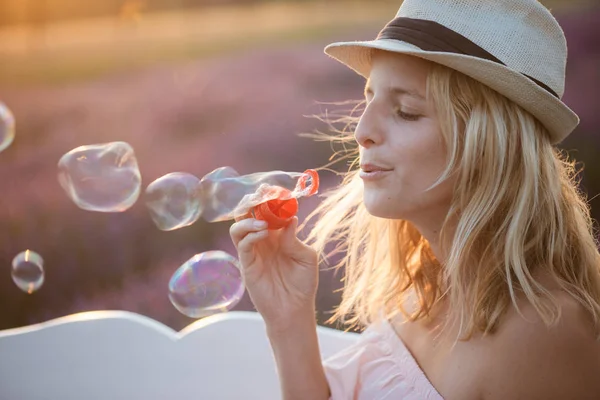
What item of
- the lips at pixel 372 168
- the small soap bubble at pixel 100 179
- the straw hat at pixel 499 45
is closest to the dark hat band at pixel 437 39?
the straw hat at pixel 499 45

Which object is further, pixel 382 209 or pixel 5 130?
pixel 5 130

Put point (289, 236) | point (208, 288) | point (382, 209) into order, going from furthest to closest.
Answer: point (208, 288) → point (289, 236) → point (382, 209)

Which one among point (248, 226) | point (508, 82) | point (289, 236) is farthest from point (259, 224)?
point (508, 82)

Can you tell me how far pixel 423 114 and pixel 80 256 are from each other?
8.47 ft

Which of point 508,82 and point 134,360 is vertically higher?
point 508,82

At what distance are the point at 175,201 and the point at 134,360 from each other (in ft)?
2.07

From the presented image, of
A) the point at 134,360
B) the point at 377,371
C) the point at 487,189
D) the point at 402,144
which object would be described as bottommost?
the point at 134,360

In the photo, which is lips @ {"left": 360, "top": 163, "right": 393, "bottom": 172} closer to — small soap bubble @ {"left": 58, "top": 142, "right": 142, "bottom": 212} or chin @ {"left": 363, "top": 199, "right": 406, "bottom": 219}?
chin @ {"left": 363, "top": 199, "right": 406, "bottom": 219}

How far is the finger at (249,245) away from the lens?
1.28 meters

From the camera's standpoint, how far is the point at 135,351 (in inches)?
77.4

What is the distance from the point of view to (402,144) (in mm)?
1184

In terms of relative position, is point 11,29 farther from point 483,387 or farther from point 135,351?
point 483,387

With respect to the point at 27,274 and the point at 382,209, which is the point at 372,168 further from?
the point at 27,274

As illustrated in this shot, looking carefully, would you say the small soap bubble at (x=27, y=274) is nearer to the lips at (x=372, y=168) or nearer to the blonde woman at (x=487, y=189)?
the blonde woman at (x=487, y=189)
